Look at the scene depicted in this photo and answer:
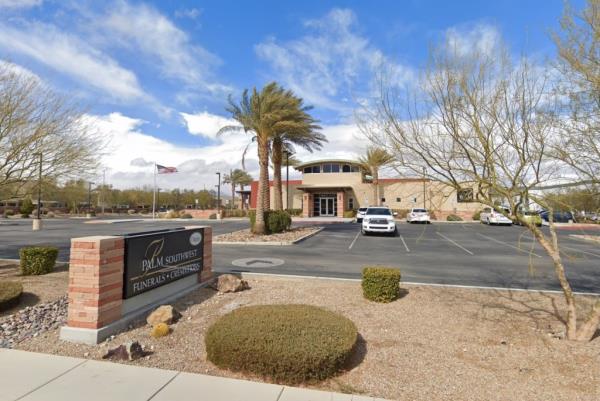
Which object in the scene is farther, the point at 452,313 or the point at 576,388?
the point at 452,313

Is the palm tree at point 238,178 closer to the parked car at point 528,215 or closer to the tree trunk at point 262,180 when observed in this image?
the tree trunk at point 262,180

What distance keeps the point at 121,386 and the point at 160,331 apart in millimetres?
1374

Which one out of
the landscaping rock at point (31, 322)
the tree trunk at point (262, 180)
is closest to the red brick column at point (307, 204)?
the tree trunk at point (262, 180)

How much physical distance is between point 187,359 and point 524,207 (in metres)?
5.23

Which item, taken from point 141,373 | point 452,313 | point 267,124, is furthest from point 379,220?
point 141,373

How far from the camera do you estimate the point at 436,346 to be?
466cm

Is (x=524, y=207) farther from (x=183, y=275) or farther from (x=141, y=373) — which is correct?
(x=183, y=275)

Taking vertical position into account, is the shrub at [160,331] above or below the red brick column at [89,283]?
below

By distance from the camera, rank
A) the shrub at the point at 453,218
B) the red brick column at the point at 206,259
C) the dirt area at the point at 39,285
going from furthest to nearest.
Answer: the shrub at the point at 453,218 < the red brick column at the point at 206,259 < the dirt area at the point at 39,285

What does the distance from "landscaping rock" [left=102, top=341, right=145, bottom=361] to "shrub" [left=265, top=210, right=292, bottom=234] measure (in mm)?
14823

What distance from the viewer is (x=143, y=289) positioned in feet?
18.6

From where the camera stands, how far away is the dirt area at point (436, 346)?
3699 millimetres

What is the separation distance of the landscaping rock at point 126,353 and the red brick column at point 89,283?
0.66m

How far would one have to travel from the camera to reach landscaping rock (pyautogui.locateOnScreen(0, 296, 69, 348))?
476 centimetres
